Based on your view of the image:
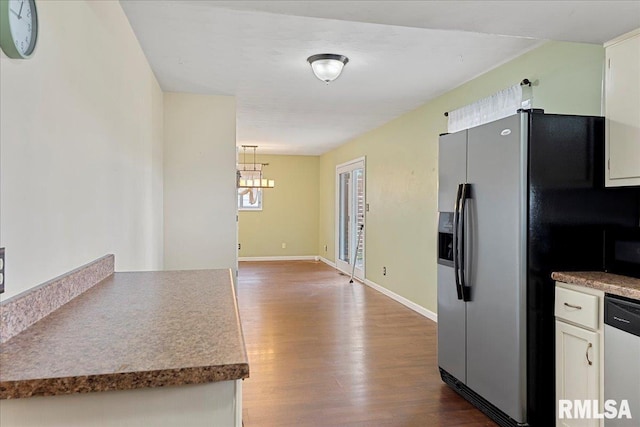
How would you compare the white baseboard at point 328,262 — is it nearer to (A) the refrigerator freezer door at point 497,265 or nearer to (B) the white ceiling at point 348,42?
(B) the white ceiling at point 348,42

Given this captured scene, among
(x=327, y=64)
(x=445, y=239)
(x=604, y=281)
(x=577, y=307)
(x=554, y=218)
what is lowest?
(x=577, y=307)

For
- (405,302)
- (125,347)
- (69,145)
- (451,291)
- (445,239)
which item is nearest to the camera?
(125,347)

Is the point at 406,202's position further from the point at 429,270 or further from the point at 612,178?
the point at 612,178

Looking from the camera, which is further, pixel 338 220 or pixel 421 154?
pixel 338 220

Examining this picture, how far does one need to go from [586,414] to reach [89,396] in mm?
2218

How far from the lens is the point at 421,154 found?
198 inches

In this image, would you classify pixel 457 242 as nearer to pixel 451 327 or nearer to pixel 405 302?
pixel 451 327

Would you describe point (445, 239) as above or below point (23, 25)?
below

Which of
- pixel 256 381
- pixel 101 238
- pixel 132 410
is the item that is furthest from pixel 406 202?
pixel 132 410

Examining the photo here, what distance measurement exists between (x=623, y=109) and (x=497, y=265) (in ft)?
3.40

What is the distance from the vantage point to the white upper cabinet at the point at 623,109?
2191 millimetres

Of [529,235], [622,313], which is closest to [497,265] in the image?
[529,235]

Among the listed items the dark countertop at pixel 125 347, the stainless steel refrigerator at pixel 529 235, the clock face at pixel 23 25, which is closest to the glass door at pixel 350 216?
the stainless steel refrigerator at pixel 529 235

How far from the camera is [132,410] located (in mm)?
894
